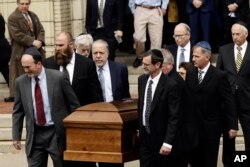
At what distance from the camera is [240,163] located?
11547mm

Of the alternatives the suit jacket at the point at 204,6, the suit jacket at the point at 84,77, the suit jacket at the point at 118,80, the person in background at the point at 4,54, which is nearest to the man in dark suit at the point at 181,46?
the suit jacket at the point at 118,80

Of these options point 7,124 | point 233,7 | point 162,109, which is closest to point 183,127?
point 162,109

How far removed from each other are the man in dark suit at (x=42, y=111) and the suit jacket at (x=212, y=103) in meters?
1.67

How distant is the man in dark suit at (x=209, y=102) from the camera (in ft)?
39.7

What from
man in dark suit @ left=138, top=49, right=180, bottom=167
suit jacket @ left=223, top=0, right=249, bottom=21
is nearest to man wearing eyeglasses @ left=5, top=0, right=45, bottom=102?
suit jacket @ left=223, top=0, right=249, bottom=21

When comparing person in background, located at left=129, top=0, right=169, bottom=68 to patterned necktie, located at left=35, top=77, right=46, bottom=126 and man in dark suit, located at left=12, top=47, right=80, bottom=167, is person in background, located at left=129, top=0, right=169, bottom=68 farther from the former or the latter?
patterned necktie, located at left=35, top=77, right=46, bottom=126

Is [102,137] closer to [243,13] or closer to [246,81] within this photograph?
[246,81]

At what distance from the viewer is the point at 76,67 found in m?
12.0

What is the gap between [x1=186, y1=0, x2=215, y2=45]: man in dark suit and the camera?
663 inches

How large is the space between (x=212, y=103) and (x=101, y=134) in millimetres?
1795

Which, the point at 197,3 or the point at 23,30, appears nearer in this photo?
the point at 23,30

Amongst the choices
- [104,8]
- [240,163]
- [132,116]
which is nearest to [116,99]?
[132,116]

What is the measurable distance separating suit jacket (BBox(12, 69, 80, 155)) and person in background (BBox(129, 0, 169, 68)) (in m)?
5.63

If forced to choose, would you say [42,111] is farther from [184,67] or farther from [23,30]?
[23,30]
